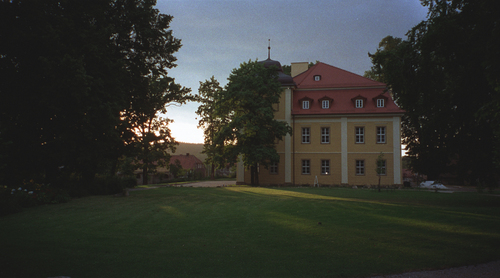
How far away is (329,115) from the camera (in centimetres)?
3572

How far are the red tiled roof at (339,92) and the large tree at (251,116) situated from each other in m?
5.66

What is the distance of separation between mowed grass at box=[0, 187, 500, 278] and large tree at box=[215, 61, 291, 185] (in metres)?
19.8

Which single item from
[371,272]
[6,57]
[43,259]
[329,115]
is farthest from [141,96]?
[329,115]

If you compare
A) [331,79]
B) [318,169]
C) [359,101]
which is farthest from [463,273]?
[331,79]

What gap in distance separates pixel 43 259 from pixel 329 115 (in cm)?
3255

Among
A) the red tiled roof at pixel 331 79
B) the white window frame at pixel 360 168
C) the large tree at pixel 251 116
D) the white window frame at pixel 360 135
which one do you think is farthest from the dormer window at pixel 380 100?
the large tree at pixel 251 116

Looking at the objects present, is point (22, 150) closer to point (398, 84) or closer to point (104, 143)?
point (104, 143)

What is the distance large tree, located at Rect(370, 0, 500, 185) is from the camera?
967 cm

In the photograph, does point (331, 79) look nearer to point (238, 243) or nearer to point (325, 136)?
point (325, 136)

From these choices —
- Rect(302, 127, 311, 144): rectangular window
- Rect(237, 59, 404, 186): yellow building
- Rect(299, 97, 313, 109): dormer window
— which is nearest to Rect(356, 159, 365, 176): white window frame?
Rect(237, 59, 404, 186): yellow building

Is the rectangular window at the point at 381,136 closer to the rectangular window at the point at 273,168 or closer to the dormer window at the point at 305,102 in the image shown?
the dormer window at the point at 305,102

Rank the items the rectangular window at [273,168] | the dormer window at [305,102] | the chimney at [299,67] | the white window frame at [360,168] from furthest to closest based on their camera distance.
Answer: the chimney at [299,67] < the dormer window at [305,102] < the rectangular window at [273,168] < the white window frame at [360,168]

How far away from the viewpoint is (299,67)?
43.3m

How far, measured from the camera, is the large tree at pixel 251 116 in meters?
30.9
